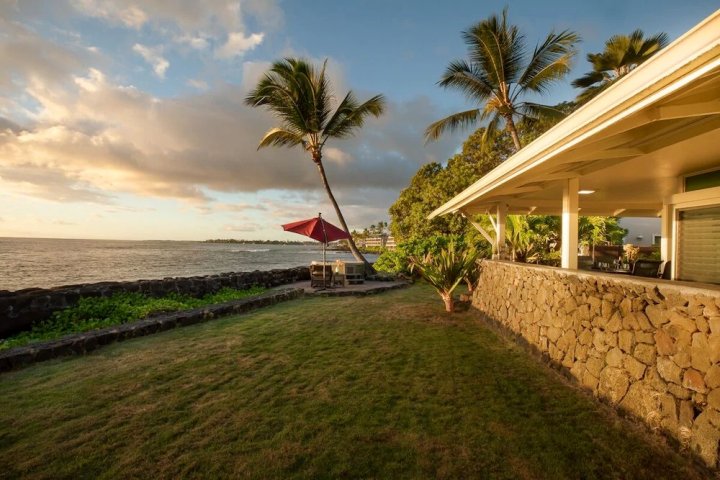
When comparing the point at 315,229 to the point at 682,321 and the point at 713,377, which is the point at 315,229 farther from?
the point at 713,377

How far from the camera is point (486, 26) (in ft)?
47.8

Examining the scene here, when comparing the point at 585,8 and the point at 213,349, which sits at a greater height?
the point at 585,8

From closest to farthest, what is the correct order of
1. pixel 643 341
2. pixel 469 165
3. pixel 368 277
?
pixel 643 341 < pixel 368 277 < pixel 469 165

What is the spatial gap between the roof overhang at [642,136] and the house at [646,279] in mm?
13

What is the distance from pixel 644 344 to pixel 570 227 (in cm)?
289

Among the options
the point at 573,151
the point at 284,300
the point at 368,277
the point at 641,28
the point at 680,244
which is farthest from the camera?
the point at 641,28

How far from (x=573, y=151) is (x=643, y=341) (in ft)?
7.04

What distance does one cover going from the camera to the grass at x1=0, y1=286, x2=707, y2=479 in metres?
2.65

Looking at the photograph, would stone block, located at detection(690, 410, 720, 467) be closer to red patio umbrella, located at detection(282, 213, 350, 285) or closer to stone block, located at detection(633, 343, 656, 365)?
stone block, located at detection(633, 343, 656, 365)

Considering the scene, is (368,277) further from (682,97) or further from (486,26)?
(682,97)

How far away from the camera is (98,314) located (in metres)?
7.90

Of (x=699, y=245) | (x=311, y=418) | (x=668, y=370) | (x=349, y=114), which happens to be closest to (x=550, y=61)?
(x=349, y=114)

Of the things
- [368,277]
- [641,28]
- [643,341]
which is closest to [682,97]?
[643,341]

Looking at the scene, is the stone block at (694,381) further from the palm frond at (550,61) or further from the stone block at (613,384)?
the palm frond at (550,61)
